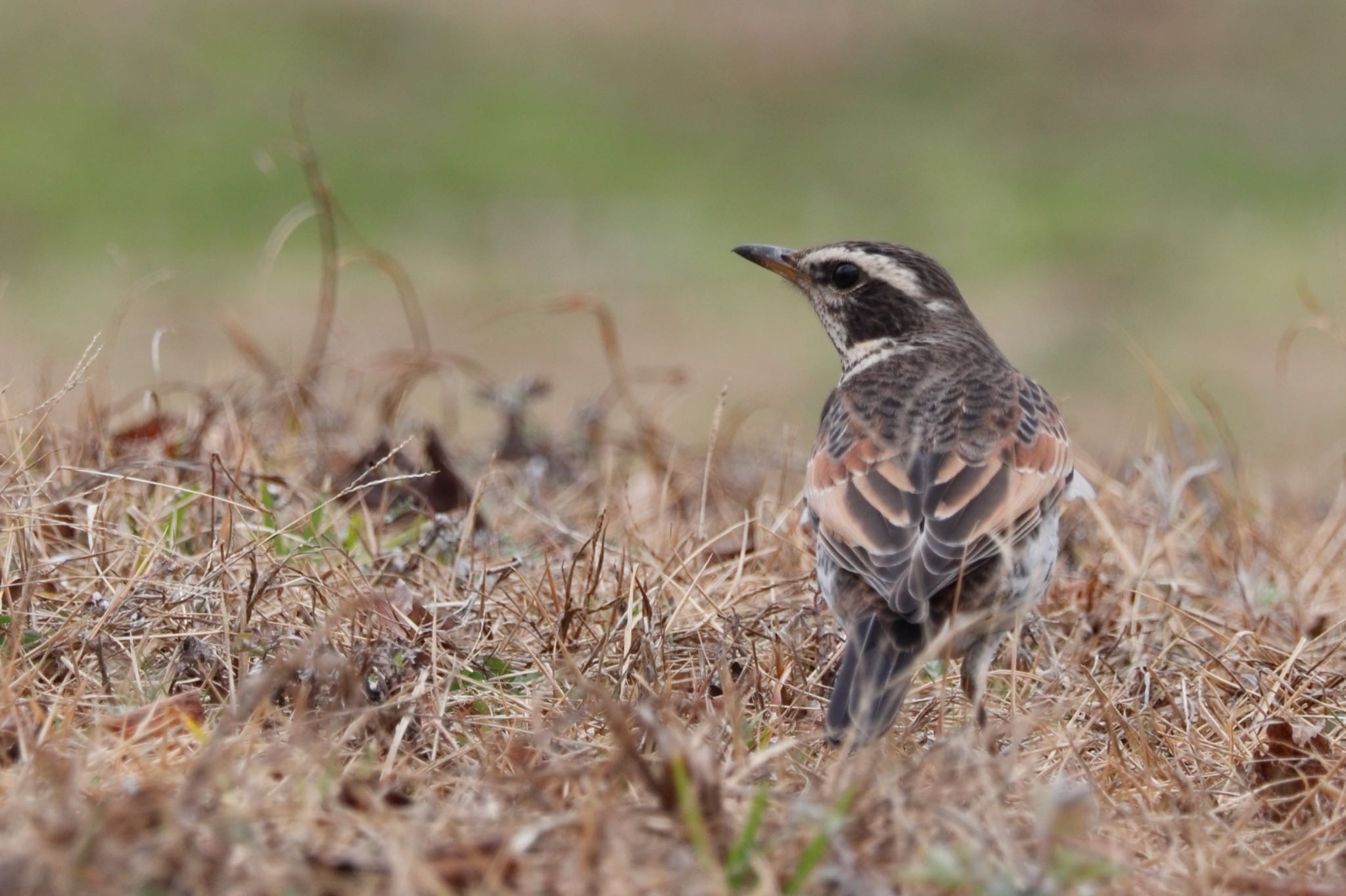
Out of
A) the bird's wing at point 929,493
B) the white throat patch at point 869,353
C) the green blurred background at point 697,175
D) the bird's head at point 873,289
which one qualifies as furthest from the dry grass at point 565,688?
the green blurred background at point 697,175

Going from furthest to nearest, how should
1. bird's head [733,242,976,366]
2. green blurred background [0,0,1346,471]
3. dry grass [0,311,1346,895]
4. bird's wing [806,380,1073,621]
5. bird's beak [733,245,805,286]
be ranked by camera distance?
green blurred background [0,0,1346,471] → bird's beak [733,245,805,286] → bird's head [733,242,976,366] → bird's wing [806,380,1073,621] → dry grass [0,311,1346,895]

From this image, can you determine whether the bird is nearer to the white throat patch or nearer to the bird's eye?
the white throat patch

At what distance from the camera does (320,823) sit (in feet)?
10.8

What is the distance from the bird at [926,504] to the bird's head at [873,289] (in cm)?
1

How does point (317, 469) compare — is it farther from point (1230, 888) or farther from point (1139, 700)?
point (1230, 888)

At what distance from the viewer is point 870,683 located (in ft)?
13.9

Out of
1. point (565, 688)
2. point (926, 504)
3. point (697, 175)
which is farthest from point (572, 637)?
point (697, 175)

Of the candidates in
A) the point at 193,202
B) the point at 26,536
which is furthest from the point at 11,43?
the point at 26,536

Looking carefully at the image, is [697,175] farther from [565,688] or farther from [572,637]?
→ [565,688]

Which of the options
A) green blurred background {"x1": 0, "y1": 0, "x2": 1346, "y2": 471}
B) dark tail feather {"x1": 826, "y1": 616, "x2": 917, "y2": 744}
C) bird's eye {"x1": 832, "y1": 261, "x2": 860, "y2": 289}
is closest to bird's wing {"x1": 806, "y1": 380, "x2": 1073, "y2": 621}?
dark tail feather {"x1": 826, "y1": 616, "x2": 917, "y2": 744}

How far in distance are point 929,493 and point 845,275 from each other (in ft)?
5.59

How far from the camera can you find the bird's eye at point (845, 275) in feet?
21.3

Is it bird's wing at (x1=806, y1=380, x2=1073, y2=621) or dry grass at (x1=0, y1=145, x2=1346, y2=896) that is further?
bird's wing at (x1=806, y1=380, x2=1073, y2=621)

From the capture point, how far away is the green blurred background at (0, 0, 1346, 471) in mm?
19797
